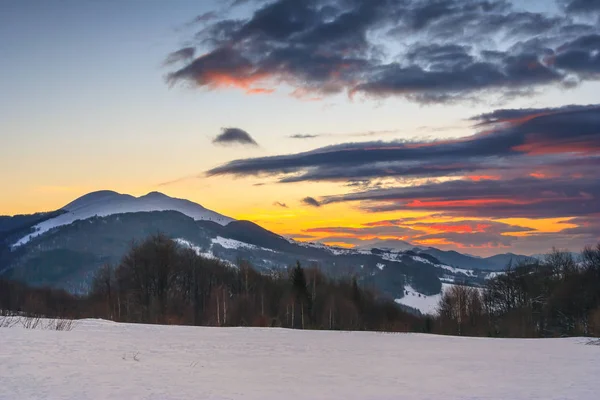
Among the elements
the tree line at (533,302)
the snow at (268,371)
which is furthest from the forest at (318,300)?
the snow at (268,371)

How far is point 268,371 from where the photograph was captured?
2239cm

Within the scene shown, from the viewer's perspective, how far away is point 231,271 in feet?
451

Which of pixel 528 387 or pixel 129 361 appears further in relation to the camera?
pixel 129 361

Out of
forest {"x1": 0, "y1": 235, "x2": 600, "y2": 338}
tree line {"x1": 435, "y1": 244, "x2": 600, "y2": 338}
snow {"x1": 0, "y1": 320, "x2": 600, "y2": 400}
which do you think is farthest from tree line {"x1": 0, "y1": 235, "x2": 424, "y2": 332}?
snow {"x1": 0, "y1": 320, "x2": 600, "y2": 400}

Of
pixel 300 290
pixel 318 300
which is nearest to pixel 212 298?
pixel 318 300

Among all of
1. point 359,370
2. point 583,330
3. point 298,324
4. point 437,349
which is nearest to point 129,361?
point 359,370

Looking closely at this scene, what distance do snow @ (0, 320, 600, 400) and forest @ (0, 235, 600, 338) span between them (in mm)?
33070

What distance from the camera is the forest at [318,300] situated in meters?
79.3

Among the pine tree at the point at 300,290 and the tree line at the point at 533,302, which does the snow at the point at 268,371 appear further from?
the pine tree at the point at 300,290

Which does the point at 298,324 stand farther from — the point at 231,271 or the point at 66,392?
the point at 66,392

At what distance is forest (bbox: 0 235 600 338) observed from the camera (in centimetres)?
7931

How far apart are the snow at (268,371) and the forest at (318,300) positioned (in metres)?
33.1

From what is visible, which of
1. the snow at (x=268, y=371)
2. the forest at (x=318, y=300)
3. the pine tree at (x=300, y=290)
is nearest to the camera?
the snow at (x=268, y=371)

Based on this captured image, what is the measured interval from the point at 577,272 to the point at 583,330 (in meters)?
31.9
